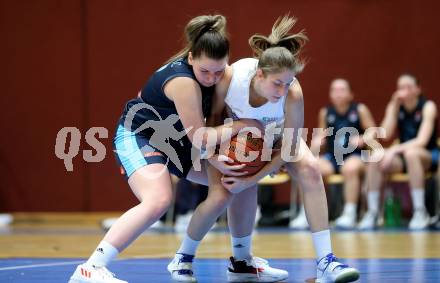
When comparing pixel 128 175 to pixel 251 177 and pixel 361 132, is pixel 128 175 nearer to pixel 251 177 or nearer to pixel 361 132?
pixel 251 177

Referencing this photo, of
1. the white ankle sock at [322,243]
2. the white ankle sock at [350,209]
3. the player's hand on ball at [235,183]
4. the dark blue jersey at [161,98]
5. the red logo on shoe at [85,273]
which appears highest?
the dark blue jersey at [161,98]

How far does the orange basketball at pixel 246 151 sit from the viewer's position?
12.9 feet

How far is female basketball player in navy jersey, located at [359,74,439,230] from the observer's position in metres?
7.56

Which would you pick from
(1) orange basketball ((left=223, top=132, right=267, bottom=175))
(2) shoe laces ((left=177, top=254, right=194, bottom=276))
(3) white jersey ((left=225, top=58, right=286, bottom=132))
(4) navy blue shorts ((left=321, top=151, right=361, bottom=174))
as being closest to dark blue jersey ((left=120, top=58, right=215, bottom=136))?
(3) white jersey ((left=225, top=58, right=286, bottom=132))

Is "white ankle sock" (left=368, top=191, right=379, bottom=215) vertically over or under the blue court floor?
over

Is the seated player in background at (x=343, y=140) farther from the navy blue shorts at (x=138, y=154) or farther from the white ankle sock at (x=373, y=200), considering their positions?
the navy blue shorts at (x=138, y=154)

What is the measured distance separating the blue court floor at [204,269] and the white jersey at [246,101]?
2.79 ft

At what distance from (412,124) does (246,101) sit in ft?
14.6

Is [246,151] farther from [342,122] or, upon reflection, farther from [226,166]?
[342,122]

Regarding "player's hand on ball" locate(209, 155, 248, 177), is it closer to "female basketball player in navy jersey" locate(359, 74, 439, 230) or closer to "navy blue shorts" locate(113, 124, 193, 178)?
"navy blue shorts" locate(113, 124, 193, 178)

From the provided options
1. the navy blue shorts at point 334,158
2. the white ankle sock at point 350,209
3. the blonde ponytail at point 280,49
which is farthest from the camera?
the navy blue shorts at point 334,158

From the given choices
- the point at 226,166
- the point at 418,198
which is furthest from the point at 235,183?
the point at 418,198

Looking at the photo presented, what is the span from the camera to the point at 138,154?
3.84 meters

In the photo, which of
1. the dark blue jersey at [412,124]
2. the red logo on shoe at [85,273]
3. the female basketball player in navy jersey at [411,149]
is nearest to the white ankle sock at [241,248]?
the red logo on shoe at [85,273]
